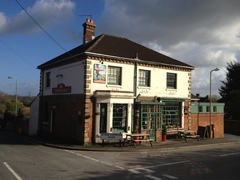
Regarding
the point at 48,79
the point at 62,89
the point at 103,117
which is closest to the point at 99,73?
the point at 103,117

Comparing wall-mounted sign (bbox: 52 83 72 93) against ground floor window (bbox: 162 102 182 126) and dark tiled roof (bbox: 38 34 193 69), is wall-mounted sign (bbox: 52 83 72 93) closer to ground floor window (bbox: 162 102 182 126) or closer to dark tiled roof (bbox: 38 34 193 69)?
dark tiled roof (bbox: 38 34 193 69)

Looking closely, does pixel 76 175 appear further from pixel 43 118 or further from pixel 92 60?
pixel 43 118

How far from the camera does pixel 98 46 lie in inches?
834

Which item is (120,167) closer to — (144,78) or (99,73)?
(99,73)

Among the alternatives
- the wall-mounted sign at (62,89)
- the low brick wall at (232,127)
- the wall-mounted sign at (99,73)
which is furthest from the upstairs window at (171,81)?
the low brick wall at (232,127)

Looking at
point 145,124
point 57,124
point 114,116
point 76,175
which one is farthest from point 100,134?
point 76,175

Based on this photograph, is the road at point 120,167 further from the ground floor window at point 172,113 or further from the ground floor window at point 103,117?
the ground floor window at point 172,113

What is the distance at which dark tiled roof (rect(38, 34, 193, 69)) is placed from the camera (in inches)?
816

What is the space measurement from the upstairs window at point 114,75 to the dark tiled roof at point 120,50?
97 centimetres

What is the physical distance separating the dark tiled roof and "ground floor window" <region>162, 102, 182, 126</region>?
11.2 ft

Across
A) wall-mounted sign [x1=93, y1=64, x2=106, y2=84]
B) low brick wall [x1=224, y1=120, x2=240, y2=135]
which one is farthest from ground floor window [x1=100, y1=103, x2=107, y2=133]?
low brick wall [x1=224, y1=120, x2=240, y2=135]

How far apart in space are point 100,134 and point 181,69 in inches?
385

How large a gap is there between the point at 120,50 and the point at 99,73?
3.44 meters

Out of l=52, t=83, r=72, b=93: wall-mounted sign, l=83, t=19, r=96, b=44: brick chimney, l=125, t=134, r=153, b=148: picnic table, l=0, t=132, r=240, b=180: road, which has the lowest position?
l=0, t=132, r=240, b=180: road
